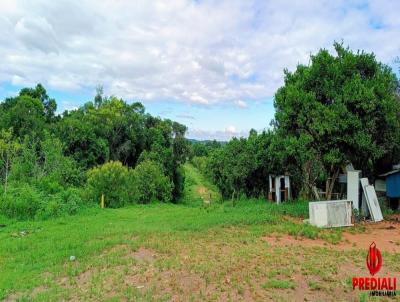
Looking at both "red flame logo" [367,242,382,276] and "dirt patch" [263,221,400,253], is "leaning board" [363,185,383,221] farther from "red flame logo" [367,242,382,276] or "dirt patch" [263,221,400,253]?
"red flame logo" [367,242,382,276]

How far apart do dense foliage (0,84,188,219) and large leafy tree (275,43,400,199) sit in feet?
31.5

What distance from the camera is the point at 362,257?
22.7 ft

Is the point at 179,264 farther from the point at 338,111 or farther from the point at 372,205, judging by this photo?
the point at 372,205

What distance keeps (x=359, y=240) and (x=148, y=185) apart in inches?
590

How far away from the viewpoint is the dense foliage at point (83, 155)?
50.6 ft

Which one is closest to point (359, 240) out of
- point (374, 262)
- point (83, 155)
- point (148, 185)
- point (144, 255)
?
point (374, 262)

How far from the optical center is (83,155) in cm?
3025

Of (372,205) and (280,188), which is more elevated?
(280,188)

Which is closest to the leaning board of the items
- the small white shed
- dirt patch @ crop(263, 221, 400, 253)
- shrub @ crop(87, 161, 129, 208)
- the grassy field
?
dirt patch @ crop(263, 221, 400, 253)

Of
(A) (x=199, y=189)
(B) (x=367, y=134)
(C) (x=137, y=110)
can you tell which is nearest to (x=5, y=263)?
(B) (x=367, y=134)

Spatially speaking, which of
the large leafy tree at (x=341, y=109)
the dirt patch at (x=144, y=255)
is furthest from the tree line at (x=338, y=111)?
the dirt patch at (x=144, y=255)

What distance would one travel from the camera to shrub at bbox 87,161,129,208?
57.5 ft

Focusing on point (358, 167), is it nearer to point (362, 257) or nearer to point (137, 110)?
point (362, 257)

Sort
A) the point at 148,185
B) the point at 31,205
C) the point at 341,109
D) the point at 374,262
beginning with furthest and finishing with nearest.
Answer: the point at 148,185 < the point at 31,205 < the point at 341,109 < the point at 374,262
